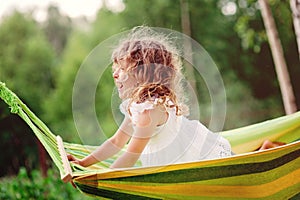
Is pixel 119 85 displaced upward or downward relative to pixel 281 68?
downward

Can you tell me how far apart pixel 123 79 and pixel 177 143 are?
0.24 meters

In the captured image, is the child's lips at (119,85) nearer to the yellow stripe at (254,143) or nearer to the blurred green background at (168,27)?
the yellow stripe at (254,143)

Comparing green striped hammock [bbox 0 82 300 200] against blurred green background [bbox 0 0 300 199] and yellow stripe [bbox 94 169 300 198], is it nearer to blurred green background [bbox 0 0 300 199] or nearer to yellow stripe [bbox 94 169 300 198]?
yellow stripe [bbox 94 169 300 198]

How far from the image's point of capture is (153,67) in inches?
64.8

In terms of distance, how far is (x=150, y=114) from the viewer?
1.56 m

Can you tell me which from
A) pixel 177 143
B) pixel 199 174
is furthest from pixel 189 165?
pixel 177 143

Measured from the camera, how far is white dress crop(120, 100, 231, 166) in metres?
1.67

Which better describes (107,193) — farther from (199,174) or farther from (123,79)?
(123,79)

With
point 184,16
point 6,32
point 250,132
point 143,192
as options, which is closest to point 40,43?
point 6,32

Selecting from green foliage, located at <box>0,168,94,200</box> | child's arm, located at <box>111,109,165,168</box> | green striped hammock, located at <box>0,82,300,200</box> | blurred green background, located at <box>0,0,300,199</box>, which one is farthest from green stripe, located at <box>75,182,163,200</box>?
blurred green background, located at <box>0,0,300,199</box>

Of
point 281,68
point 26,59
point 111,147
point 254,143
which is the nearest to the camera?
point 111,147

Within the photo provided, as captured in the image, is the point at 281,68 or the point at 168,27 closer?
the point at 281,68

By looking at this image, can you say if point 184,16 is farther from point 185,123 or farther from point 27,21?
point 185,123

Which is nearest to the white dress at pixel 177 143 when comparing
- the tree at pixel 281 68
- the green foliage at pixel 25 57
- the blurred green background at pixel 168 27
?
the tree at pixel 281 68
